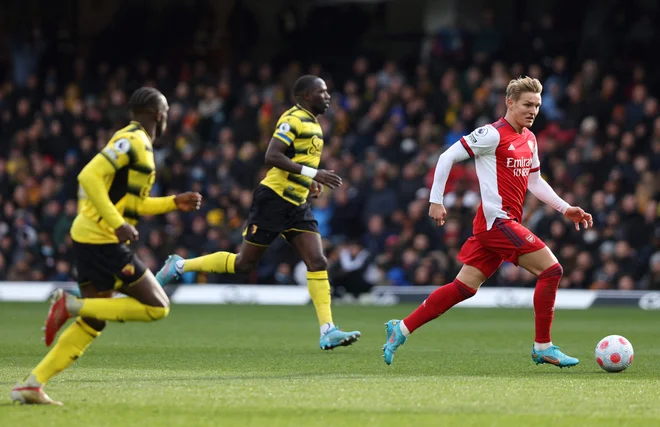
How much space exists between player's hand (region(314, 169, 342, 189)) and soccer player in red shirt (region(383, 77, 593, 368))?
3.34ft

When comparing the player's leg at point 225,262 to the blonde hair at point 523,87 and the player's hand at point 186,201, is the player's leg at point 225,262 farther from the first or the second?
the player's hand at point 186,201

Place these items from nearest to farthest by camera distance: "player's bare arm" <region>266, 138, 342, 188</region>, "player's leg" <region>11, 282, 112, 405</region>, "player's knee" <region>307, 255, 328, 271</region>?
"player's leg" <region>11, 282, 112, 405</region>, "player's bare arm" <region>266, 138, 342, 188</region>, "player's knee" <region>307, 255, 328, 271</region>

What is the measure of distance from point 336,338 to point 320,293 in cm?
52

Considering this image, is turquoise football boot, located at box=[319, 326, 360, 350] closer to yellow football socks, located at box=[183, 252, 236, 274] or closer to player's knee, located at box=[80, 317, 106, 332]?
yellow football socks, located at box=[183, 252, 236, 274]

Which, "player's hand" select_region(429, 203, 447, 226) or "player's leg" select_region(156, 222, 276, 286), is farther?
"player's leg" select_region(156, 222, 276, 286)

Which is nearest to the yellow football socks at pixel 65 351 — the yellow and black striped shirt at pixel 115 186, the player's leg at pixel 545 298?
the yellow and black striped shirt at pixel 115 186

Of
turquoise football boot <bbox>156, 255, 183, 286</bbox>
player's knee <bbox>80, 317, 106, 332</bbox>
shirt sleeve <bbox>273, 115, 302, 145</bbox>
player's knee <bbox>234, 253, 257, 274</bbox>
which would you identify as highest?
shirt sleeve <bbox>273, 115, 302, 145</bbox>

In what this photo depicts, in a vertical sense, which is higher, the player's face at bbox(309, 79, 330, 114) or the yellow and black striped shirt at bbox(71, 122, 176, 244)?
the player's face at bbox(309, 79, 330, 114)

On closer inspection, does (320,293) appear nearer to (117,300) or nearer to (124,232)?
(117,300)

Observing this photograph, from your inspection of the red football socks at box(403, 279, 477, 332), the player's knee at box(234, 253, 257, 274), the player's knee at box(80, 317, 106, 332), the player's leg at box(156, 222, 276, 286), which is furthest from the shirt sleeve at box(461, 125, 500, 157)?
the player's knee at box(80, 317, 106, 332)

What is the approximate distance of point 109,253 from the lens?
23.5 ft

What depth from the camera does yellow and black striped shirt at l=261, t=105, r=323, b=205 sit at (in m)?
10.4

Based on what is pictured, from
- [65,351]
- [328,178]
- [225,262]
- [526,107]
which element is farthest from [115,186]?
[225,262]

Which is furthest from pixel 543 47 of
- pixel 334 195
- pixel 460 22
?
pixel 334 195
